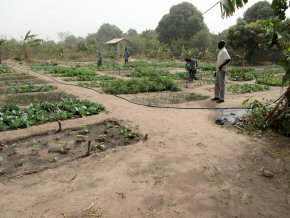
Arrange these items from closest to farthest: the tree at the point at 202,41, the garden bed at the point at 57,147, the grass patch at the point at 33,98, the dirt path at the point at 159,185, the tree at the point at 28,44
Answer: the dirt path at the point at 159,185
the garden bed at the point at 57,147
the grass patch at the point at 33,98
the tree at the point at 28,44
the tree at the point at 202,41

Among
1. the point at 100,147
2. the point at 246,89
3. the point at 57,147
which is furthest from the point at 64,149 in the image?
the point at 246,89

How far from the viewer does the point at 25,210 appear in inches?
131

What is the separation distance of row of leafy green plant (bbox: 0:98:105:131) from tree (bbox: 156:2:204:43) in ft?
103

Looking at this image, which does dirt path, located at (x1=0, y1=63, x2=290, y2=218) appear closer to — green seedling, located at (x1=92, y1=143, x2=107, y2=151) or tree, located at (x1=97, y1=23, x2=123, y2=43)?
green seedling, located at (x1=92, y1=143, x2=107, y2=151)

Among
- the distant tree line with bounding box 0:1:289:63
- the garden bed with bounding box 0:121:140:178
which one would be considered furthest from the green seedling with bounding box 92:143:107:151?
the distant tree line with bounding box 0:1:289:63

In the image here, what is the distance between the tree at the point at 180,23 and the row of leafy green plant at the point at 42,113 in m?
31.5

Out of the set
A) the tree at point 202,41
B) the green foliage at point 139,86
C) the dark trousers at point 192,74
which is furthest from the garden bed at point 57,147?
the tree at point 202,41

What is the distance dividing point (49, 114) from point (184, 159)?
4003mm

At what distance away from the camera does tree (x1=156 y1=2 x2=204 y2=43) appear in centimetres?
3797

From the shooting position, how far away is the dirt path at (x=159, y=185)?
3.40 m

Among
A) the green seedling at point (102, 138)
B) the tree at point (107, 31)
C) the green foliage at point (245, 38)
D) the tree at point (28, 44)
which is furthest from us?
the tree at point (107, 31)

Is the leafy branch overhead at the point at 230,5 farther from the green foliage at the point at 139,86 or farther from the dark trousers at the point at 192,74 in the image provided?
the dark trousers at the point at 192,74

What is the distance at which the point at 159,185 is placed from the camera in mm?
3936

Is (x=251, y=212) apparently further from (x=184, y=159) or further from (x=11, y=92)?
(x=11, y=92)
